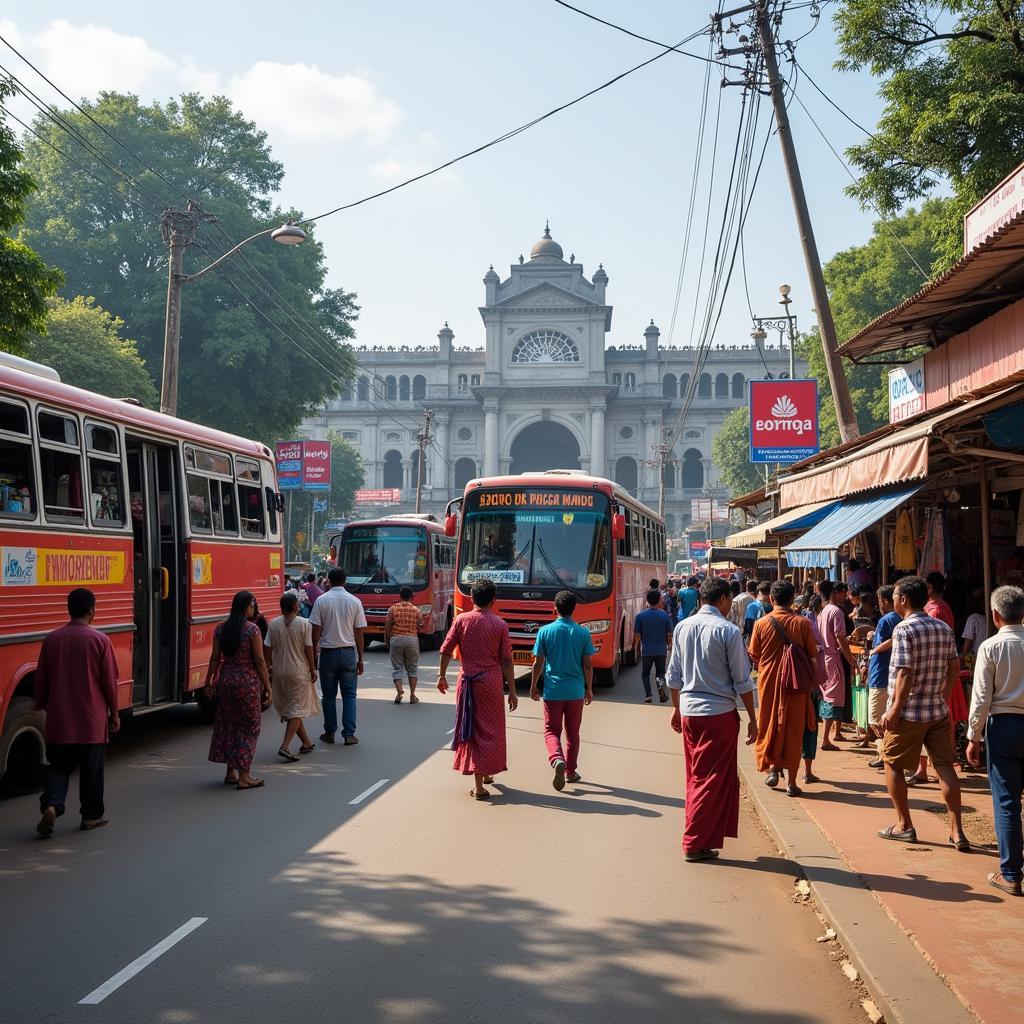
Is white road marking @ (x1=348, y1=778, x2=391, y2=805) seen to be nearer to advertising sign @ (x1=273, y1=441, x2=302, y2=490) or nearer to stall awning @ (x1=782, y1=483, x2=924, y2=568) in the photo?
stall awning @ (x1=782, y1=483, x2=924, y2=568)

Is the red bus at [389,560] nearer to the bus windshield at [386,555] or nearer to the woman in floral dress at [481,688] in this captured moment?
the bus windshield at [386,555]

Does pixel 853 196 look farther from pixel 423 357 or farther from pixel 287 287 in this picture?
pixel 423 357

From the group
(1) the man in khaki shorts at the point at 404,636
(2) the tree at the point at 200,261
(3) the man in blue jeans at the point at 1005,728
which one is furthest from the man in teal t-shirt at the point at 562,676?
(2) the tree at the point at 200,261

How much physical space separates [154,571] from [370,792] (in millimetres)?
3999

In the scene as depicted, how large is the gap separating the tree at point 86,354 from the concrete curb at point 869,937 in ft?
88.0

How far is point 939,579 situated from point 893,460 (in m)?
1.06

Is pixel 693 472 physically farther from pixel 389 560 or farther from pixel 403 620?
pixel 403 620

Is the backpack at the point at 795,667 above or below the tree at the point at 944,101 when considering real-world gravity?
below

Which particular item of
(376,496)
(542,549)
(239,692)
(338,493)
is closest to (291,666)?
(239,692)

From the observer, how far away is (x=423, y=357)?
9262 cm

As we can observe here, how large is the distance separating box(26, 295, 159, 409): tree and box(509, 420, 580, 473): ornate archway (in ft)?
193

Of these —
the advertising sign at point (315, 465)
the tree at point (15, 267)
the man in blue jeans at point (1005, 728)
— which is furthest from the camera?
the advertising sign at point (315, 465)

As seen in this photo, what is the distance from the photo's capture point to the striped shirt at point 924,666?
7.12 metres

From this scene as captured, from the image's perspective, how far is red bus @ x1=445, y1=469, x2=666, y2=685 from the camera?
1614cm
